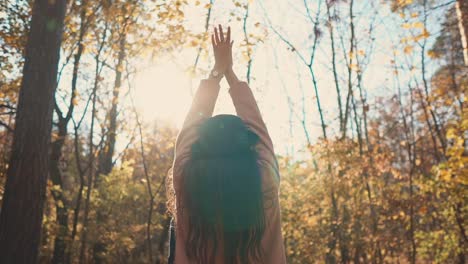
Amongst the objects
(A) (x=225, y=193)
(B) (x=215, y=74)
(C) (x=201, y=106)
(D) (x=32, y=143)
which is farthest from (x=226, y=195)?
(D) (x=32, y=143)

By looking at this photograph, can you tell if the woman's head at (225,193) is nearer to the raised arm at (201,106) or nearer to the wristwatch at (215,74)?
the raised arm at (201,106)

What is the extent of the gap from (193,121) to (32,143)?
3.20 m

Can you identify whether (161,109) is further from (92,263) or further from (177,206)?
(177,206)

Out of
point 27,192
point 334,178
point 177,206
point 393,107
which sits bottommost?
point 177,206

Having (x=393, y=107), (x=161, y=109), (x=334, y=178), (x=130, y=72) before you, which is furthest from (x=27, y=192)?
(x=393, y=107)

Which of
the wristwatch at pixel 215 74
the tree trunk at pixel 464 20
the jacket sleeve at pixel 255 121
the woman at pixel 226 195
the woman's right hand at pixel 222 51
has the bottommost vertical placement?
the woman at pixel 226 195

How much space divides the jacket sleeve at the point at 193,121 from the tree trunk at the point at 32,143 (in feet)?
9.92

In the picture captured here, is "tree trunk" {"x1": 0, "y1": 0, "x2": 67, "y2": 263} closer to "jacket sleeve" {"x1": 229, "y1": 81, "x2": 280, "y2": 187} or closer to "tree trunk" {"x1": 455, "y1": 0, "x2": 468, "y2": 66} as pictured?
"jacket sleeve" {"x1": 229, "y1": 81, "x2": 280, "y2": 187}

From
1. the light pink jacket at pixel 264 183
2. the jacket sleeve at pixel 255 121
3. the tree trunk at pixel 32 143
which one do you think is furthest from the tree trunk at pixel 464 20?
the tree trunk at pixel 32 143

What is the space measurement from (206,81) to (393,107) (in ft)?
57.6

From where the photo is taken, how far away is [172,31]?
614cm

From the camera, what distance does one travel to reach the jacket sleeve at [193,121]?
1.22 m

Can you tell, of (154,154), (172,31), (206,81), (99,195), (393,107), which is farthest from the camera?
(393,107)

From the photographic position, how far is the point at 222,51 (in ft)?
5.56
